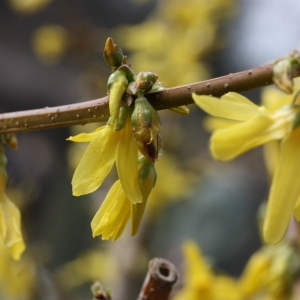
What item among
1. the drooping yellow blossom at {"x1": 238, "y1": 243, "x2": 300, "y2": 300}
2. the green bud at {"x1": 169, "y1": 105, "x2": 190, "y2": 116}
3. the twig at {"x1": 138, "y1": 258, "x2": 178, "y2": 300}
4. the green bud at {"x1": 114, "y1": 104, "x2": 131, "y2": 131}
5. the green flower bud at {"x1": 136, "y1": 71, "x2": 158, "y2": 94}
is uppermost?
the green flower bud at {"x1": 136, "y1": 71, "x2": 158, "y2": 94}

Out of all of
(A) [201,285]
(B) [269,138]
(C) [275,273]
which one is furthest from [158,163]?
(B) [269,138]

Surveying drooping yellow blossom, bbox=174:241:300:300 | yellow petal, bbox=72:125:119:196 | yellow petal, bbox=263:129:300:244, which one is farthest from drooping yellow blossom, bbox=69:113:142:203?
drooping yellow blossom, bbox=174:241:300:300

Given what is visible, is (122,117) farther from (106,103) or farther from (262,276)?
(262,276)

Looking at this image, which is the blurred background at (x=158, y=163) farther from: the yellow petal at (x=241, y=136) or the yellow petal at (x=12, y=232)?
the yellow petal at (x=241, y=136)

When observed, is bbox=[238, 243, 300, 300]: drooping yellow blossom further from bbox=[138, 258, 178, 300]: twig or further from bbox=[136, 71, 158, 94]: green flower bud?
bbox=[136, 71, 158, 94]: green flower bud

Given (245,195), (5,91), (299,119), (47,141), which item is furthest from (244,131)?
(5,91)

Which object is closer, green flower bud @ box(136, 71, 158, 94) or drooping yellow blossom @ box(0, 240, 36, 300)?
green flower bud @ box(136, 71, 158, 94)
